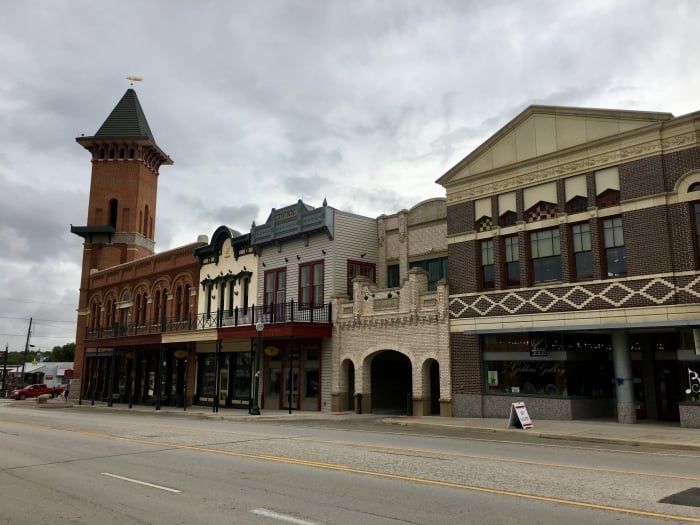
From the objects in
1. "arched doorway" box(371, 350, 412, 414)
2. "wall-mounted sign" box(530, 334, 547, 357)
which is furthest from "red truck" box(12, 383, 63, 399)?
"wall-mounted sign" box(530, 334, 547, 357)

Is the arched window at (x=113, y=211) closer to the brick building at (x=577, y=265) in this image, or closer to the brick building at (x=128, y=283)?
the brick building at (x=128, y=283)

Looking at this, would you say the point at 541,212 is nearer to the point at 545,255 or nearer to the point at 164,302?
the point at 545,255

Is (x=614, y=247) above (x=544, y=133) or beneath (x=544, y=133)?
beneath

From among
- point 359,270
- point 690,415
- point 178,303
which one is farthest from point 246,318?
point 690,415

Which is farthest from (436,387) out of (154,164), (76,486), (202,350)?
(154,164)

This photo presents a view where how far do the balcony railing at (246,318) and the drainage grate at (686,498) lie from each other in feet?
65.0

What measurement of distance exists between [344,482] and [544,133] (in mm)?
16151

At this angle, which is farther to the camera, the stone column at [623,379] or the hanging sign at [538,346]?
the hanging sign at [538,346]

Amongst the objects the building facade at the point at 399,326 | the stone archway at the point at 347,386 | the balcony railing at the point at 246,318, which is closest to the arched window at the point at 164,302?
the balcony railing at the point at 246,318

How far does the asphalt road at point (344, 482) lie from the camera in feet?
24.2

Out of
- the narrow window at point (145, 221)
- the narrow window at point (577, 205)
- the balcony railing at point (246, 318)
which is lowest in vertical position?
the balcony railing at point (246, 318)

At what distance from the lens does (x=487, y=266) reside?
2291 cm

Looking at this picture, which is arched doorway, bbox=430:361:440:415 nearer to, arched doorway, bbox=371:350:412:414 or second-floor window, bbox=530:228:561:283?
arched doorway, bbox=371:350:412:414

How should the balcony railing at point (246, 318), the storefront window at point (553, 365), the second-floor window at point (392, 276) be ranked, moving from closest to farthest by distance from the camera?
the storefront window at point (553, 365)
the balcony railing at point (246, 318)
the second-floor window at point (392, 276)
